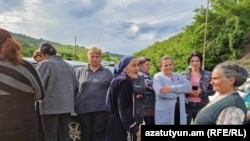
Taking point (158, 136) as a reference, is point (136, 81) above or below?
above

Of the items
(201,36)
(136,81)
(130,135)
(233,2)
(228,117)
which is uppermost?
(233,2)

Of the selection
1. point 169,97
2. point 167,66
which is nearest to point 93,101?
point 169,97

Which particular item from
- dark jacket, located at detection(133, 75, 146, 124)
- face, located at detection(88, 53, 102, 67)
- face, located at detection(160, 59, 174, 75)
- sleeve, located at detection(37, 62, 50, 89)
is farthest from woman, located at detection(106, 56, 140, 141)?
face, located at detection(160, 59, 174, 75)

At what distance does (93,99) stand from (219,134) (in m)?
2.71

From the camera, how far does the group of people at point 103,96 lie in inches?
118

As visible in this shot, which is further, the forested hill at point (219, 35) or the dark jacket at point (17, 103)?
the forested hill at point (219, 35)

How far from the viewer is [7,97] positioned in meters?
3.24

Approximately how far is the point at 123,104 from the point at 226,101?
1297mm

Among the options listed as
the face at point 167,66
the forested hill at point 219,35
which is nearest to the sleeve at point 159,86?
the face at point 167,66

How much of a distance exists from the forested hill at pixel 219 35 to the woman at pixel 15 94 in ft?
102

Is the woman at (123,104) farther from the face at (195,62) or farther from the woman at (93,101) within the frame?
the face at (195,62)

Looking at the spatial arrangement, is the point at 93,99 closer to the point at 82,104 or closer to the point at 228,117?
the point at 82,104

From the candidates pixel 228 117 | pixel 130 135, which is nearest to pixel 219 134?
pixel 228 117

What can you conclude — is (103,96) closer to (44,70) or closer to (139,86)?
(139,86)
